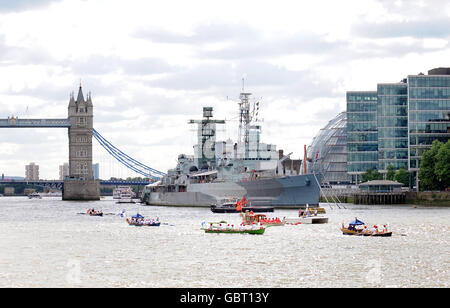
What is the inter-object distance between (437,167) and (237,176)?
31.1 metres

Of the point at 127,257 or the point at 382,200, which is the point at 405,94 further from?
the point at 127,257

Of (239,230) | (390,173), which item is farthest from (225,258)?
(390,173)

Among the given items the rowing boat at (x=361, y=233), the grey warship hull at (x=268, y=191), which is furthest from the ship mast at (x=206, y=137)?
the rowing boat at (x=361, y=233)

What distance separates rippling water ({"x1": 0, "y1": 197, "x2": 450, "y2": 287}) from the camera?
4359 cm

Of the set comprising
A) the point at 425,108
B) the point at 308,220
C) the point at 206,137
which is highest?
the point at 425,108

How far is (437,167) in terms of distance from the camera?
133m

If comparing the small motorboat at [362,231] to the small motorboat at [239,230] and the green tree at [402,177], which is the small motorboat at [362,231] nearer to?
the small motorboat at [239,230]

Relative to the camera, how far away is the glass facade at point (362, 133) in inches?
7274

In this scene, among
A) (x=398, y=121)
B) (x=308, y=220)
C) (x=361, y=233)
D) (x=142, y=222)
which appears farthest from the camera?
(x=398, y=121)

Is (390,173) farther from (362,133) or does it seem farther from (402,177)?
(362,133)

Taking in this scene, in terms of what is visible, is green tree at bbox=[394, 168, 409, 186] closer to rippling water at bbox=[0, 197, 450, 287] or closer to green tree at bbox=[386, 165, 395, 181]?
green tree at bbox=[386, 165, 395, 181]

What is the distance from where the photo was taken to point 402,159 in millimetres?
177125

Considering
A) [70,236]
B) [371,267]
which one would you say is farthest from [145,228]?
[371,267]
